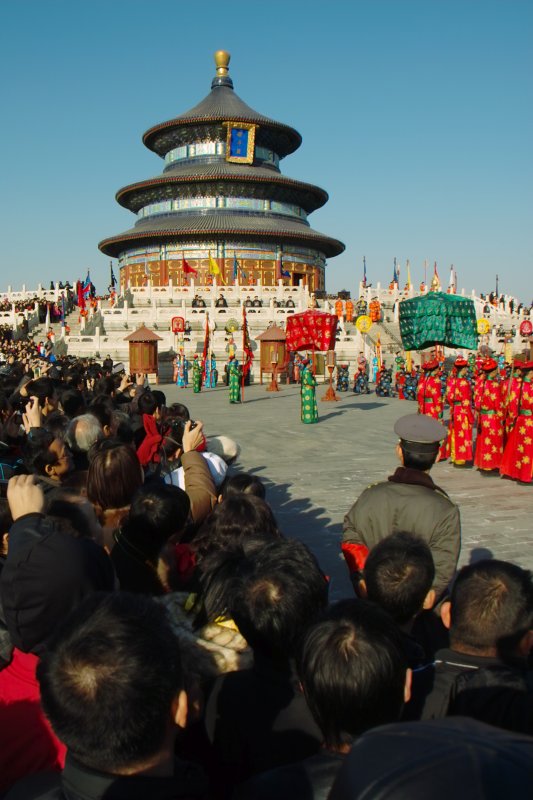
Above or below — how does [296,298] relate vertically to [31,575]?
above

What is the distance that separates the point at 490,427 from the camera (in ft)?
33.2

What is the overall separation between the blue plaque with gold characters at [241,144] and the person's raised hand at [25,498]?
4251 centimetres

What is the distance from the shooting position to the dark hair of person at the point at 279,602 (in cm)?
213

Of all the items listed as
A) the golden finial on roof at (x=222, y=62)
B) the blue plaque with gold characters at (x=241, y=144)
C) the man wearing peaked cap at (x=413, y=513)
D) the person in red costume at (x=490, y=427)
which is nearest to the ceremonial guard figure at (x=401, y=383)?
the person in red costume at (x=490, y=427)

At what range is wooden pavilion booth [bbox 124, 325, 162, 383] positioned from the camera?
28.5 meters

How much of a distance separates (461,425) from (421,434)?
7.28 m

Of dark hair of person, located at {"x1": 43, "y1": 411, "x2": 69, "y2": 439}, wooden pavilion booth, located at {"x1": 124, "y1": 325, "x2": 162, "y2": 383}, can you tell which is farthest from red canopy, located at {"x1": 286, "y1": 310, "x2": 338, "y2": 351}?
dark hair of person, located at {"x1": 43, "y1": 411, "x2": 69, "y2": 439}

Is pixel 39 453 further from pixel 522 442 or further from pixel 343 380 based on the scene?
pixel 343 380

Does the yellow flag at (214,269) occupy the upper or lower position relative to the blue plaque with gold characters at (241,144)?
lower

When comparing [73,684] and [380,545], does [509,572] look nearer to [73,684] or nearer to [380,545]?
[380,545]

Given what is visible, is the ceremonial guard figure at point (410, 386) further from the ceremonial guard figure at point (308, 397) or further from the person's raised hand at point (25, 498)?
the person's raised hand at point (25, 498)

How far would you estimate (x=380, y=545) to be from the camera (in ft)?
9.22

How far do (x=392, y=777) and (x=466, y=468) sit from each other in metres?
10.4

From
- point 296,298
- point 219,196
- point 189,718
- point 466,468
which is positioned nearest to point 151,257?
point 219,196
